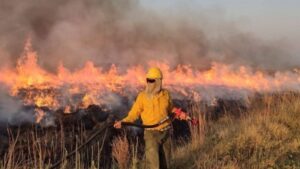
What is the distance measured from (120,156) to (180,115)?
65.0 inches

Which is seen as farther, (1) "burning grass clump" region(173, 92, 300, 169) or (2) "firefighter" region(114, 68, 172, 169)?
(1) "burning grass clump" region(173, 92, 300, 169)

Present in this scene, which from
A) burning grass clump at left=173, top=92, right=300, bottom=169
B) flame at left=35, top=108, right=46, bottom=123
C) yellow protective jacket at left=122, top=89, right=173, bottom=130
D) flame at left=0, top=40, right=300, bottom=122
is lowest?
burning grass clump at left=173, top=92, right=300, bottom=169

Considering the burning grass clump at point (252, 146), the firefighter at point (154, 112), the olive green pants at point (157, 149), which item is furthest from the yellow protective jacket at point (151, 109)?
the burning grass clump at point (252, 146)

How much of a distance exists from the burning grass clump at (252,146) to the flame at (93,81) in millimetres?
4624

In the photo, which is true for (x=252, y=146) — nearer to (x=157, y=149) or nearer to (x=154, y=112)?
(x=157, y=149)

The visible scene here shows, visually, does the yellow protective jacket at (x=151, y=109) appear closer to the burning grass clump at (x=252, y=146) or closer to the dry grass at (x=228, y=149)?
the dry grass at (x=228, y=149)

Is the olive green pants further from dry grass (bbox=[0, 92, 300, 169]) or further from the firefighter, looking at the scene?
dry grass (bbox=[0, 92, 300, 169])

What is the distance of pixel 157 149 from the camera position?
701cm

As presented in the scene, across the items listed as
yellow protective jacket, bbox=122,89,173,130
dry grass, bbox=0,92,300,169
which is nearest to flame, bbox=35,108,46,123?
dry grass, bbox=0,92,300,169

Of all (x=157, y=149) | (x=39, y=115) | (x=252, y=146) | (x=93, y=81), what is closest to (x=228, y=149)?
(x=252, y=146)

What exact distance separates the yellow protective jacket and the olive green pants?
0.12m

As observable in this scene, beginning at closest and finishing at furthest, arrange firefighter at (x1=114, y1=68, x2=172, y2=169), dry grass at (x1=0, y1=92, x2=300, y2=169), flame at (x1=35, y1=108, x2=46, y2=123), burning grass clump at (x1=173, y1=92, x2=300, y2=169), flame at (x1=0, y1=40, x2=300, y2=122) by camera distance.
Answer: firefighter at (x1=114, y1=68, x2=172, y2=169)
dry grass at (x1=0, y1=92, x2=300, y2=169)
burning grass clump at (x1=173, y1=92, x2=300, y2=169)
flame at (x1=35, y1=108, x2=46, y2=123)
flame at (x1=0, y1=40, x2=300, y2=122)

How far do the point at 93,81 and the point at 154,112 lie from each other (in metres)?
12.8

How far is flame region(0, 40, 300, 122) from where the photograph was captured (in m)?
16.1
